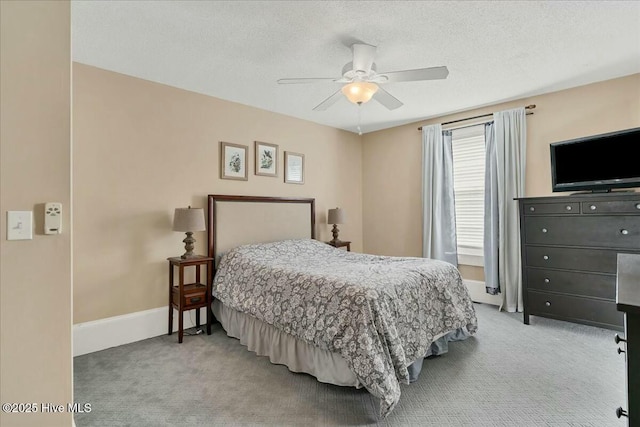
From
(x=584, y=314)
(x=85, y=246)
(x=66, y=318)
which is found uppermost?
(x=85, y=246)

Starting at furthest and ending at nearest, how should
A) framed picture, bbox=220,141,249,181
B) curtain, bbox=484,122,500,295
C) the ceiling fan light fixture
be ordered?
curtain, bbox=484,122,500,295
framed picture, bbox=220,141,249,181
the ceiling fan light fixture

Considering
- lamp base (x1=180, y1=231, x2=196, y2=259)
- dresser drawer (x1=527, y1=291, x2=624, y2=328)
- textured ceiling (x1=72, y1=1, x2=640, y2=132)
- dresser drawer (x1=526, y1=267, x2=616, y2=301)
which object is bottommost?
dresser drawer (x1=527, y1=291, x2=624, y2=328)

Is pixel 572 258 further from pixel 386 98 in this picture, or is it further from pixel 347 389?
pixel 347 389

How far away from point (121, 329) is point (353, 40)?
131 inches

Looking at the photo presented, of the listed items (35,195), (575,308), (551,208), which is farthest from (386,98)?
(575,308)

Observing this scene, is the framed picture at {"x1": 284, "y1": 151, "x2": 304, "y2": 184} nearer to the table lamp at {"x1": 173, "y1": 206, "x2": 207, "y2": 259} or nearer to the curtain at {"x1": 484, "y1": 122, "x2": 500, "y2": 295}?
the table lamp at {"x1": 173, "y1": 206, "x2": 207, "y2": 259}

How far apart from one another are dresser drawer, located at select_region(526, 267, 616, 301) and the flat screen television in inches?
35.0

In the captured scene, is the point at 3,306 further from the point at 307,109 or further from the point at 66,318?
the point at 307,109

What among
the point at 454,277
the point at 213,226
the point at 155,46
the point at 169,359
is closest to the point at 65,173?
the point at 155,46

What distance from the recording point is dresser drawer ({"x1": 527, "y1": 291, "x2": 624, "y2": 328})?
2.86 m

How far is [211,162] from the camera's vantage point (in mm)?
3688

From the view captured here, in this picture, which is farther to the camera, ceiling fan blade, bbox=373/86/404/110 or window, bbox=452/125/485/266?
window, bbox=452/125/485/266

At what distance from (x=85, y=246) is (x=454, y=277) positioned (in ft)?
11.2

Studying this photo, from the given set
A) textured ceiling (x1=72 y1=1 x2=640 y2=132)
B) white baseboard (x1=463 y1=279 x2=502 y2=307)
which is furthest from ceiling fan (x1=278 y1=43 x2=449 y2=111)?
white baseboard (x1=463 y1=279 x2=502 y2=307)
